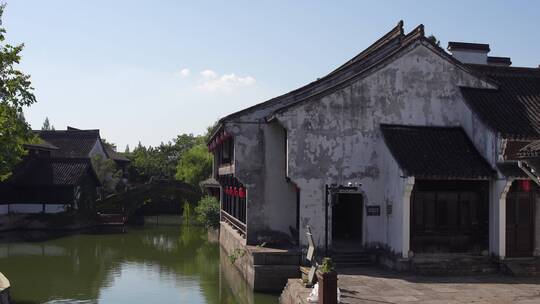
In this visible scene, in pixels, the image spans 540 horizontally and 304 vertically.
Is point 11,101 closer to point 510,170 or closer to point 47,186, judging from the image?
point 510,170

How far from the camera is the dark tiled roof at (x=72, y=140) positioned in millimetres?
53531

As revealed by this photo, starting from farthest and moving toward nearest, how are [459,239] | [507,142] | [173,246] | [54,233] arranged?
1. [54,233]
2. [173,246]
3. [459,239]
4. [507,142]

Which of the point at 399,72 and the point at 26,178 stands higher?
the point at 399,72

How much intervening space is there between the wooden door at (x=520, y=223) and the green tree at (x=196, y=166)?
3278 cm

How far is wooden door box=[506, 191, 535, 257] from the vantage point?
57.0 ft

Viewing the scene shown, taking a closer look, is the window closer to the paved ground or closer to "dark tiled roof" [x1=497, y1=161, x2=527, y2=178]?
the paved ground

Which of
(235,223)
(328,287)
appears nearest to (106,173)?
(235,223)

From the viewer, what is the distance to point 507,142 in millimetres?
16734

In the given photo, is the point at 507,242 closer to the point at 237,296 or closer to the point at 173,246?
the point at 237,296

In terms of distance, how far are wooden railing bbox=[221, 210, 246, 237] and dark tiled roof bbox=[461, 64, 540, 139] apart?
9305 millimetres

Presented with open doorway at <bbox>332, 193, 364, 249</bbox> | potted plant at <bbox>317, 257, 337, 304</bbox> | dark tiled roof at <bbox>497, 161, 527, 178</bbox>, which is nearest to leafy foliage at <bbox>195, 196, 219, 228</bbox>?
open doorway at <bbox>332, 193, 364, 249</bbox>

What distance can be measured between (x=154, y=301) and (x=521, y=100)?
13946mm

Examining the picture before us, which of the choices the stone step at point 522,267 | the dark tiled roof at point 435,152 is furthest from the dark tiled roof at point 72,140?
the stone step at point 522,267

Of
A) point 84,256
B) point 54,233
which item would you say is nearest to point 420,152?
point 84,256
